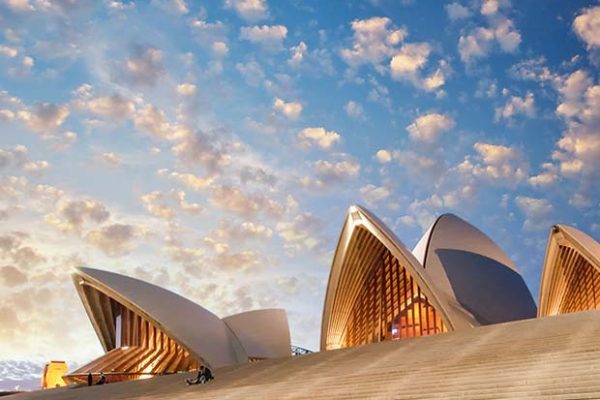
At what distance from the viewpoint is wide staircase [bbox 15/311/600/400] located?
7.16 metres

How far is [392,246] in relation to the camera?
23.9 metres

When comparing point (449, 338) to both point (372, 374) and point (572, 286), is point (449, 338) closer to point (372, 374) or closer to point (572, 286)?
point (372, 374)

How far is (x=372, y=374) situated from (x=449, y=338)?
3237 mm

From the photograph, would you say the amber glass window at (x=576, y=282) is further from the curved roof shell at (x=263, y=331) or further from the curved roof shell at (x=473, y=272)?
the curved roof shell at (x=263, y=331)

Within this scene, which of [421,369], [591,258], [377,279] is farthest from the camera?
[377,279]

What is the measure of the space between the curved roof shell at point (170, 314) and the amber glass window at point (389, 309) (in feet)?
17.3

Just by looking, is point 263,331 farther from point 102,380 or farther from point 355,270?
point 102,380

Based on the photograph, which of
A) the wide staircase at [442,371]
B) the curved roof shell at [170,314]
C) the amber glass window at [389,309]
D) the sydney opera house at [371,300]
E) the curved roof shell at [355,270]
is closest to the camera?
the wide staircase at [442,371]

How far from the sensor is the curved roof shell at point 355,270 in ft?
77.3

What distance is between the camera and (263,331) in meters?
30.8

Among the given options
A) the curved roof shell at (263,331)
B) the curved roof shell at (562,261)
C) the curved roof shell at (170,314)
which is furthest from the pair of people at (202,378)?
the curved roof shell at (562,261)

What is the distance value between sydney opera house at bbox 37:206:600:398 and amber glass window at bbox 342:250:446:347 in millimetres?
44

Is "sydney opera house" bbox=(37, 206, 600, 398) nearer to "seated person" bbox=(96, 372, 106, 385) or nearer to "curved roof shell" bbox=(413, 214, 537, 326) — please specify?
"curved roof shell" bbox=(413, 214, 537, 326)

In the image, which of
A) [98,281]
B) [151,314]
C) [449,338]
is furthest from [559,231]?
[98,281]
